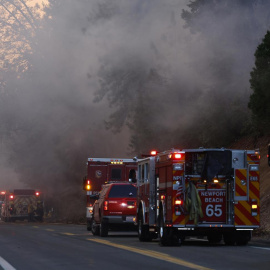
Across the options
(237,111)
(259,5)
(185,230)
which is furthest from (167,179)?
(259,5)

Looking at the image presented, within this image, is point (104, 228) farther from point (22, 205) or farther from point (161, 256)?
point (22, 205)

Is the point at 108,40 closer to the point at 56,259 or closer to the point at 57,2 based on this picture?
the point at 57,2

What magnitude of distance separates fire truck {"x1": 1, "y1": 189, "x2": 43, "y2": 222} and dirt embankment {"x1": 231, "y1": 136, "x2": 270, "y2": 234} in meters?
16.8

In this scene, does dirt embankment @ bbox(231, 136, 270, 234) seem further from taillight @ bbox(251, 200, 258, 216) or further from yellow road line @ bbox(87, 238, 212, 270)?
yellow road line @ bbox(87, 238, 212, 270)

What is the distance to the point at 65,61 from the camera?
60.5 meters

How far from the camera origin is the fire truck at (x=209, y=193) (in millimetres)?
21219

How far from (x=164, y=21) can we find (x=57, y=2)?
12.8 metres

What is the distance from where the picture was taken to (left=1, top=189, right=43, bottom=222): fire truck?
55000 millimetres

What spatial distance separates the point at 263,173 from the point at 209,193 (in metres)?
15.7

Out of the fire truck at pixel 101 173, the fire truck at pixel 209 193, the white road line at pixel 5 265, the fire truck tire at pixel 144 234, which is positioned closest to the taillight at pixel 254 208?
the fire truck at pixel 209 193

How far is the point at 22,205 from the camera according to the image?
56.1 meters

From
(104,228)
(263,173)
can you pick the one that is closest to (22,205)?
(263,173)

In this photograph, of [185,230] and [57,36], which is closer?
[185,230]

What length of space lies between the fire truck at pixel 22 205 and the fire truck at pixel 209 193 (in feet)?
111
